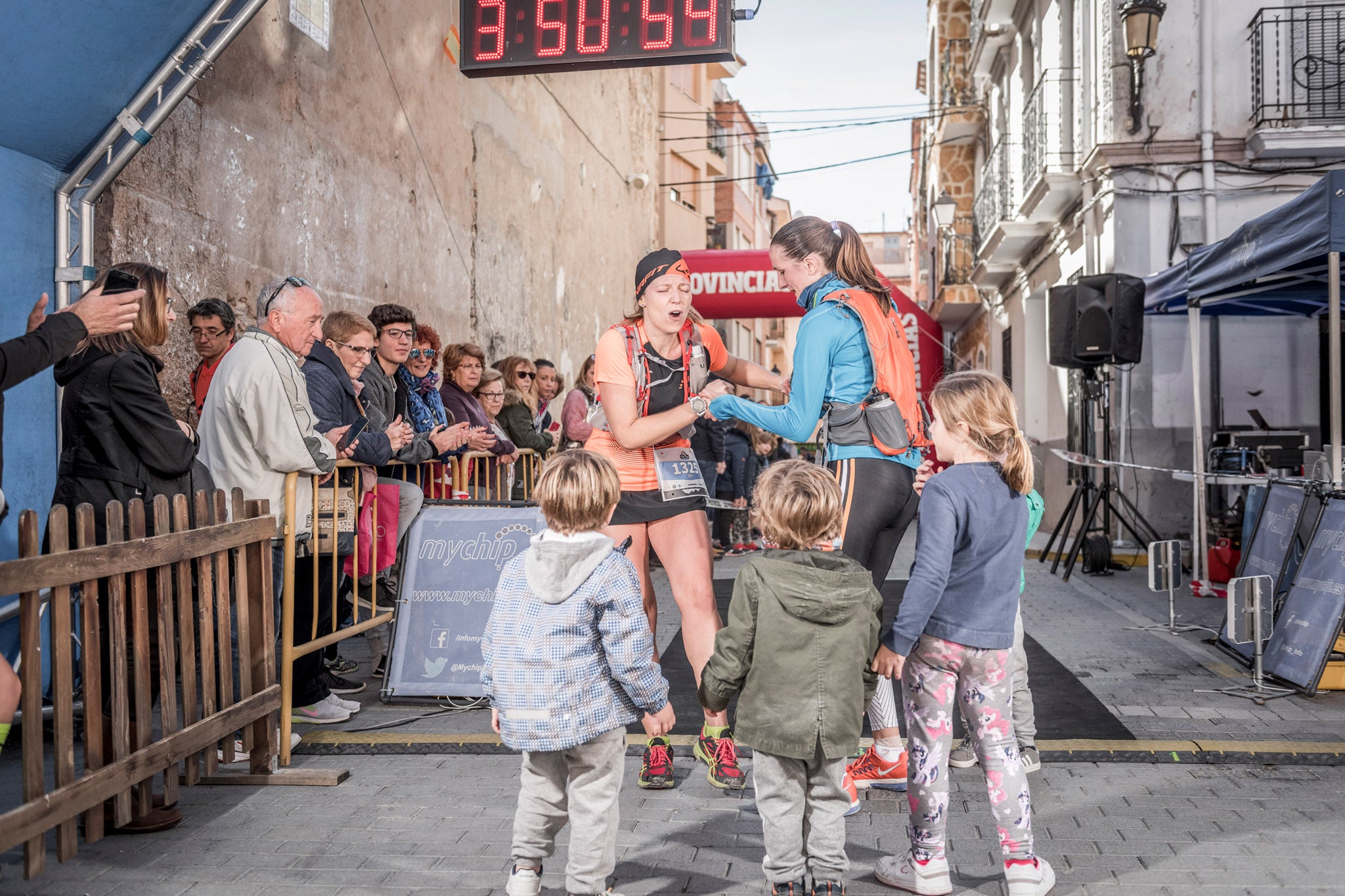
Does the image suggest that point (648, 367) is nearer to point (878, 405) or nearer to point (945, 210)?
point (878, 405)

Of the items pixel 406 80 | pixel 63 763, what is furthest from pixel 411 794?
pixel 406 80

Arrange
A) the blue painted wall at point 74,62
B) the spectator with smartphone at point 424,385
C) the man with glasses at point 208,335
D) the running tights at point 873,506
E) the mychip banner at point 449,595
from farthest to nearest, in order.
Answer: the spectator with smartphone at point 424,385, the man with glasses at point 208,335, the mychip banner at point 449,595, the blue painted wall at point 74,62, the running tights at point 873,506

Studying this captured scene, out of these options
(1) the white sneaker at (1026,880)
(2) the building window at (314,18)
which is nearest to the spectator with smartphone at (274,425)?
(1) the white sneaker at (1026,880)

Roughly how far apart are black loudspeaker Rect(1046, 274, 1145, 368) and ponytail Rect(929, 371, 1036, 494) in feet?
24.6

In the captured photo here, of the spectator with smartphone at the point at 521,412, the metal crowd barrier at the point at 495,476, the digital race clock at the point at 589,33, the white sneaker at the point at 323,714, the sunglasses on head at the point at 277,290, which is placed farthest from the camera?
the spectator with smartphone at the point at 521,412

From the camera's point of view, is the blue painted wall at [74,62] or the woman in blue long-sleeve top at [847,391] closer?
the woman in blue long-sleeve top at [847,391]

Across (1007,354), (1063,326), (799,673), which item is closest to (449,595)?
(799,673)

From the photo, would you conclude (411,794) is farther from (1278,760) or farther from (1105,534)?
(1105,534)

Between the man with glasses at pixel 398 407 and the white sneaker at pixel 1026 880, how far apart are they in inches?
143

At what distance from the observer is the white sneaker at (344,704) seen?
525 cm

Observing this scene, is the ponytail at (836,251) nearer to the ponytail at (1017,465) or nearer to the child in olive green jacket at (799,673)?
the ponytail at (1017,465)

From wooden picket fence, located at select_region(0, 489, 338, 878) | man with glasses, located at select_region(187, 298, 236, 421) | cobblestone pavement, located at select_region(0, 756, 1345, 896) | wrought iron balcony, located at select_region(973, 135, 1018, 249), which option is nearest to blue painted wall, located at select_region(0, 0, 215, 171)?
man with glasses, located at select_region(187, 298, 236, 421)

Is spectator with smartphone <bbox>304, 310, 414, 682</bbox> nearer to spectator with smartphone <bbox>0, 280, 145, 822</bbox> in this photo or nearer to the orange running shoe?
spectator with smartphone <bbox>0, 280, 145, 822</bbox>

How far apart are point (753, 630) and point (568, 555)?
55 centimetres
